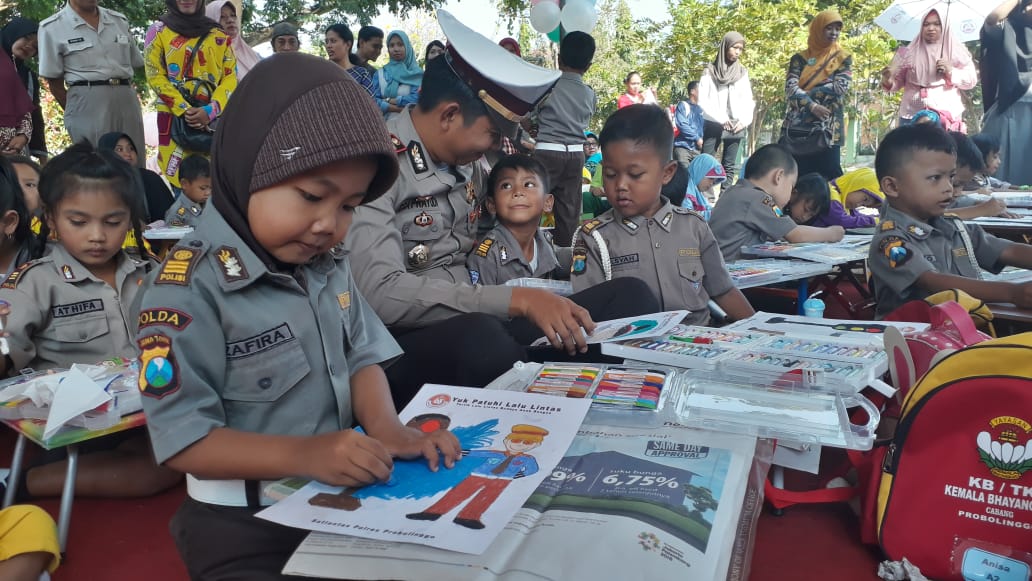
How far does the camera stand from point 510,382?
1.32 meters

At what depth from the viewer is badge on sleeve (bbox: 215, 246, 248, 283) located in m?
0.99

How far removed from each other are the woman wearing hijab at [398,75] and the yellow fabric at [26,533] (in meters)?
6.04

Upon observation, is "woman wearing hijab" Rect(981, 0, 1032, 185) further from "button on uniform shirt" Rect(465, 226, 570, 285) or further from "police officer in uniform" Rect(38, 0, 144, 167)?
"police officer in uniform" Rect(38, 0, 144, 167)

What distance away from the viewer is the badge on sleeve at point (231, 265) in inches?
39.1

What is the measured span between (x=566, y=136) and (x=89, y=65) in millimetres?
3155

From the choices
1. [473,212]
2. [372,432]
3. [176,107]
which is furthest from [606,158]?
[176,107]

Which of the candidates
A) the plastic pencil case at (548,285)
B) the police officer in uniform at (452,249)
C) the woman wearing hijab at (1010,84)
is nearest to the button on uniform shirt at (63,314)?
the police officer in uniform at (452,249)

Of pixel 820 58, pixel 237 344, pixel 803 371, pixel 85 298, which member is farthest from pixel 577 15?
pixel 237 344

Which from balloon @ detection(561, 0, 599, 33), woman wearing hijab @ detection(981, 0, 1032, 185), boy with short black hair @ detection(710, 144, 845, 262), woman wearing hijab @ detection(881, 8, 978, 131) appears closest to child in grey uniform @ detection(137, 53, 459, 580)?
boy with short black hair @ detection(710, 144, 845, 262)

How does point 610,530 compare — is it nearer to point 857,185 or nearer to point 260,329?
point 260,329

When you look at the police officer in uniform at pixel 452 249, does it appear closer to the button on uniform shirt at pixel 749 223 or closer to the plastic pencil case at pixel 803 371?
the plastic pencil case at pixel 803 371

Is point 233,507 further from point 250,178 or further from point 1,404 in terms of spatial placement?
point 1,404

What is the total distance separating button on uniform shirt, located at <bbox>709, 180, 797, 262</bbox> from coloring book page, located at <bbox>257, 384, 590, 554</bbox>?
8.71 ft

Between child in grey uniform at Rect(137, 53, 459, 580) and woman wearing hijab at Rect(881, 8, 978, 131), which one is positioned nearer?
child in grey uniform at Rect(137, 53, 459, 580)
